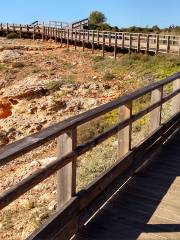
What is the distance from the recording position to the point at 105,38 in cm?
3925

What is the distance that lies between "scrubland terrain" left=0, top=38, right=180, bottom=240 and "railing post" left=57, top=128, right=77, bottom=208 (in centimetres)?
449

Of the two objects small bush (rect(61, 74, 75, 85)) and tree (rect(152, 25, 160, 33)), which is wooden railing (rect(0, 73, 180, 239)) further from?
tree (rect(152, 25, 160, 33))

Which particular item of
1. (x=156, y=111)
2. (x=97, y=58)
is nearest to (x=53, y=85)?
(x=97, y=58)

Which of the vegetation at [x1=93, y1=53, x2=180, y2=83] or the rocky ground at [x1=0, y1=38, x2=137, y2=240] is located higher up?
the vegetation at [x1=93, y1=53, x2=180, y2=83]

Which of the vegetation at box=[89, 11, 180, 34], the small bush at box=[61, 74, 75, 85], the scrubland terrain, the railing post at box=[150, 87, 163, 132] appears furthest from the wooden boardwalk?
the vegetation at box=[89, 11, 180, 34]

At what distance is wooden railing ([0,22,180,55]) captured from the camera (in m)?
31.0

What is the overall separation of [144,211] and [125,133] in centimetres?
120

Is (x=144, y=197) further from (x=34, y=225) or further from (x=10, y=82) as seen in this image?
(x=10, y=82)

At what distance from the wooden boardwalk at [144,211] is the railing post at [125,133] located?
0.43 m

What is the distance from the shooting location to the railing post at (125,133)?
6.17 m

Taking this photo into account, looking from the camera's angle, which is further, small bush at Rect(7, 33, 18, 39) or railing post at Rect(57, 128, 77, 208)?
small bush at Rect(7, 33, 18, 39)

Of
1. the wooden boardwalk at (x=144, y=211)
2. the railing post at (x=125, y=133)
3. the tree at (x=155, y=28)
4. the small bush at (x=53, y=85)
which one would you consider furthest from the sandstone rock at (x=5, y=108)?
the tree at (x=155, y=28)

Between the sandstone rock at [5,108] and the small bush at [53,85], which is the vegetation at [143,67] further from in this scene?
the sandstone rock at [5,108]

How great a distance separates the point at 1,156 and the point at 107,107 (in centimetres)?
203
